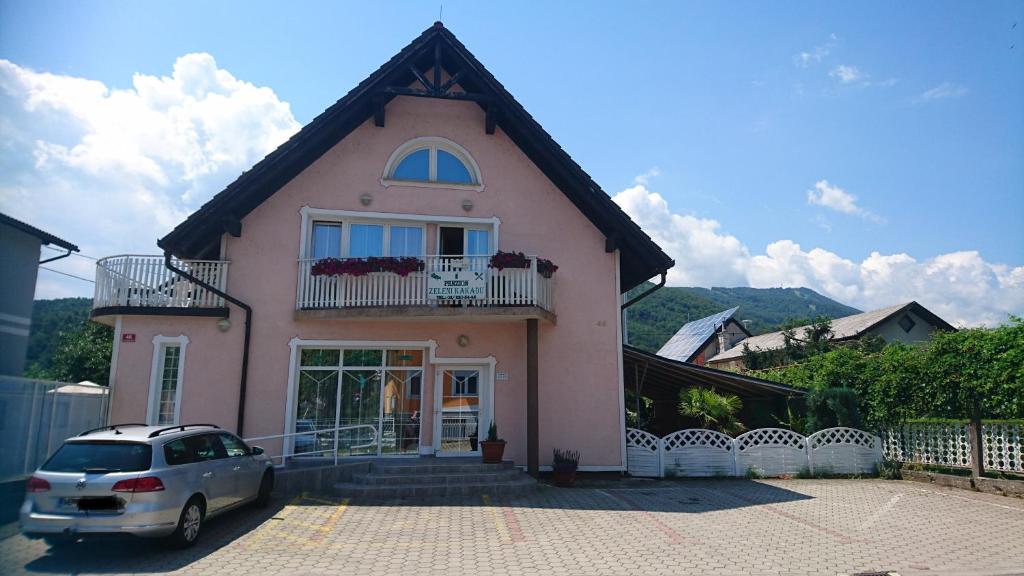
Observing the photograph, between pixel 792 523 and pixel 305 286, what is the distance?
35.4 feet

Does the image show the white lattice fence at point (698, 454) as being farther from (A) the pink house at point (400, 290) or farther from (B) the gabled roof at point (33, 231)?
(B) the gabled roof at point (33, 231)

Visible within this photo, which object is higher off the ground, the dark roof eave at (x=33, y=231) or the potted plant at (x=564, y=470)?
the dark roof eave at (x=33, y=231)

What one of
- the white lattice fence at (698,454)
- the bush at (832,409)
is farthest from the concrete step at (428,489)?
the bush at (832,409)

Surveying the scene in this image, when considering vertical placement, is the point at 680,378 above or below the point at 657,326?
below

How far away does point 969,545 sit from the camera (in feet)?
29.1

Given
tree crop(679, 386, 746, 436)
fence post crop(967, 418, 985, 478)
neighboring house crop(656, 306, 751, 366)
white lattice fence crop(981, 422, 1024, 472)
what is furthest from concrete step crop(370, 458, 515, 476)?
neighboring house crop(656, 306, 751, 366)

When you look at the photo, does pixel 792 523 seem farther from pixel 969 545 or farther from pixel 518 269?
pixel 518 269

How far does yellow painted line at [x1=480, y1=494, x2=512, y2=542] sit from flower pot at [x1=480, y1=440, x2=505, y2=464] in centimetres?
Result: 124

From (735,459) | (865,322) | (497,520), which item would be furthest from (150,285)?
(865,322)

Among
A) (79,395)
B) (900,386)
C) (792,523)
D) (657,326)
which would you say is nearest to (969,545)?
(792,523)

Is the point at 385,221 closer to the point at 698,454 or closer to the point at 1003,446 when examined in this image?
the point at 698,454

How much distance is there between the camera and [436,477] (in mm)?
12039

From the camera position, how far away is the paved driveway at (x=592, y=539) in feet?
24.5

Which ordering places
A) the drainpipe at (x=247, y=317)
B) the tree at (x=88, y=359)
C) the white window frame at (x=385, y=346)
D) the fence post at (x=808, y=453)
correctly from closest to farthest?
the drainpipe at (x=247, y=317) → the white window frame at (x=385, y=346) → the fence post at (x=808, y=453) → the tree at (x=88, y=359)
